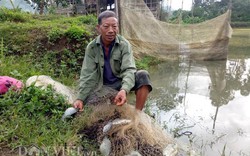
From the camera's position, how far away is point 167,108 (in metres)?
4.01

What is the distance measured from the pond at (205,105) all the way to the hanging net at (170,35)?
0.60 meters

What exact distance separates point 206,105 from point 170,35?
13.1ft

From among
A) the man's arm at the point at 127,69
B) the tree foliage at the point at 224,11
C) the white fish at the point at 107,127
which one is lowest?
the white fish at the point at 107,127

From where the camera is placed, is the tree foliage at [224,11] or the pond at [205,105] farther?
the tree foliage at [224,11]

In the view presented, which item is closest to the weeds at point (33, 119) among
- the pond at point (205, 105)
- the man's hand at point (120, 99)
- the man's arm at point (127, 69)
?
the man's hand at point (120, 99)

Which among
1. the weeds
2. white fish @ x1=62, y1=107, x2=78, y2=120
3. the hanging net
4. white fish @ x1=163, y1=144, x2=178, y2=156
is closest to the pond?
white fish @ x1=163, y1=144, x2=178, y2=156

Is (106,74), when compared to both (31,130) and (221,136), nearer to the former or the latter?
(31,130)

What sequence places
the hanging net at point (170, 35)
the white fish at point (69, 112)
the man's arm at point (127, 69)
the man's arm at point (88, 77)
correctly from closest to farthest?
the man's arm at point (127, 69) → the white fish at point (69, 112) → the man's arm at point (88, 77) → the hanging net at point (170, 35)

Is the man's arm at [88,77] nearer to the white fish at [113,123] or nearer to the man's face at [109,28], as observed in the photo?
the man's face at [109,28]

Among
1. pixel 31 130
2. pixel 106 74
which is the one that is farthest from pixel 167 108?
pixel 31 130

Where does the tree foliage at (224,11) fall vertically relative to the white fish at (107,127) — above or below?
above

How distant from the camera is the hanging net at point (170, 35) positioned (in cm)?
662

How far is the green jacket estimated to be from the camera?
2564 mm

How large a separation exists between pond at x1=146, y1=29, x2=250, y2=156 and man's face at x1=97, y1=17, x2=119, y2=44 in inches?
52.9
